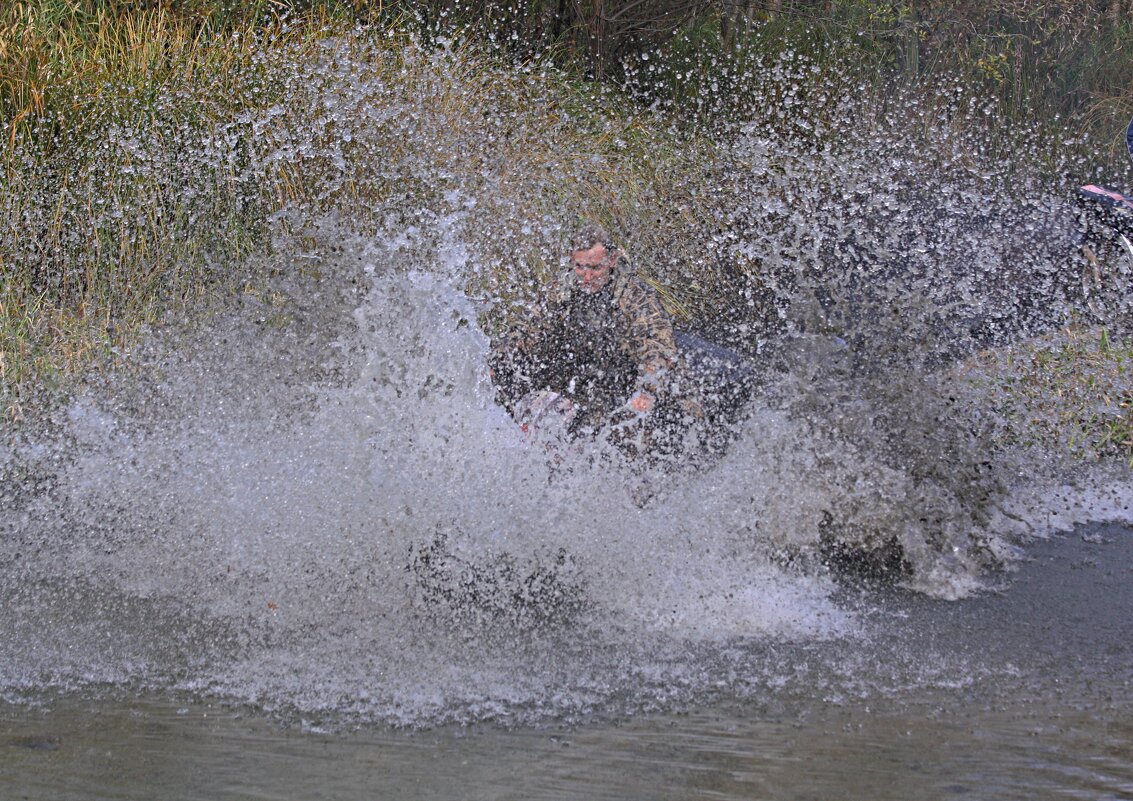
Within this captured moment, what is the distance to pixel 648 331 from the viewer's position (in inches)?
206

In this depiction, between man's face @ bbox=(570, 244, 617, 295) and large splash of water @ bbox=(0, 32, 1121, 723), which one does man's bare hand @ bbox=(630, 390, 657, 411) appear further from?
man's face @ bbox=(570, 244, 617, 295)

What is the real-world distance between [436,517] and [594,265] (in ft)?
4.14

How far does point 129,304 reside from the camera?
22.7 feet

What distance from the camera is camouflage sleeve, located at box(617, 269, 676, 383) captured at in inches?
205

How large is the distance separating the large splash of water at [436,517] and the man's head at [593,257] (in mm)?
558

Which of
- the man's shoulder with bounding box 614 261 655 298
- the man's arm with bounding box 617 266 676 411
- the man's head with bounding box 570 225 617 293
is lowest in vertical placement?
the man's arm with bounding box 617 266 676 411

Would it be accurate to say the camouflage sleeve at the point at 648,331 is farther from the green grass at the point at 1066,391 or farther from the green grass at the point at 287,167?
the green grass at the point at 1066,391

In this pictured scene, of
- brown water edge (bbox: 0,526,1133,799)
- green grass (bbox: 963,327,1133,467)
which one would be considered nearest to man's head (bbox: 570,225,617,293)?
brown water edge (bbox: 0,526,1133,799)

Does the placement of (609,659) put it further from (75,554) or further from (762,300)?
(762,300)

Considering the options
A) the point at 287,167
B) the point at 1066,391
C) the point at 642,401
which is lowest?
the point at 642,401

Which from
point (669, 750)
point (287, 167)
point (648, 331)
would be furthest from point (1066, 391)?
point (287, 167)

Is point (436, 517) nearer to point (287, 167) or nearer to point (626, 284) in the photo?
point (626, 284)

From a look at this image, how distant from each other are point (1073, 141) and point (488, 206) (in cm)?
693

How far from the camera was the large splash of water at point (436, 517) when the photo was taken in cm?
381
